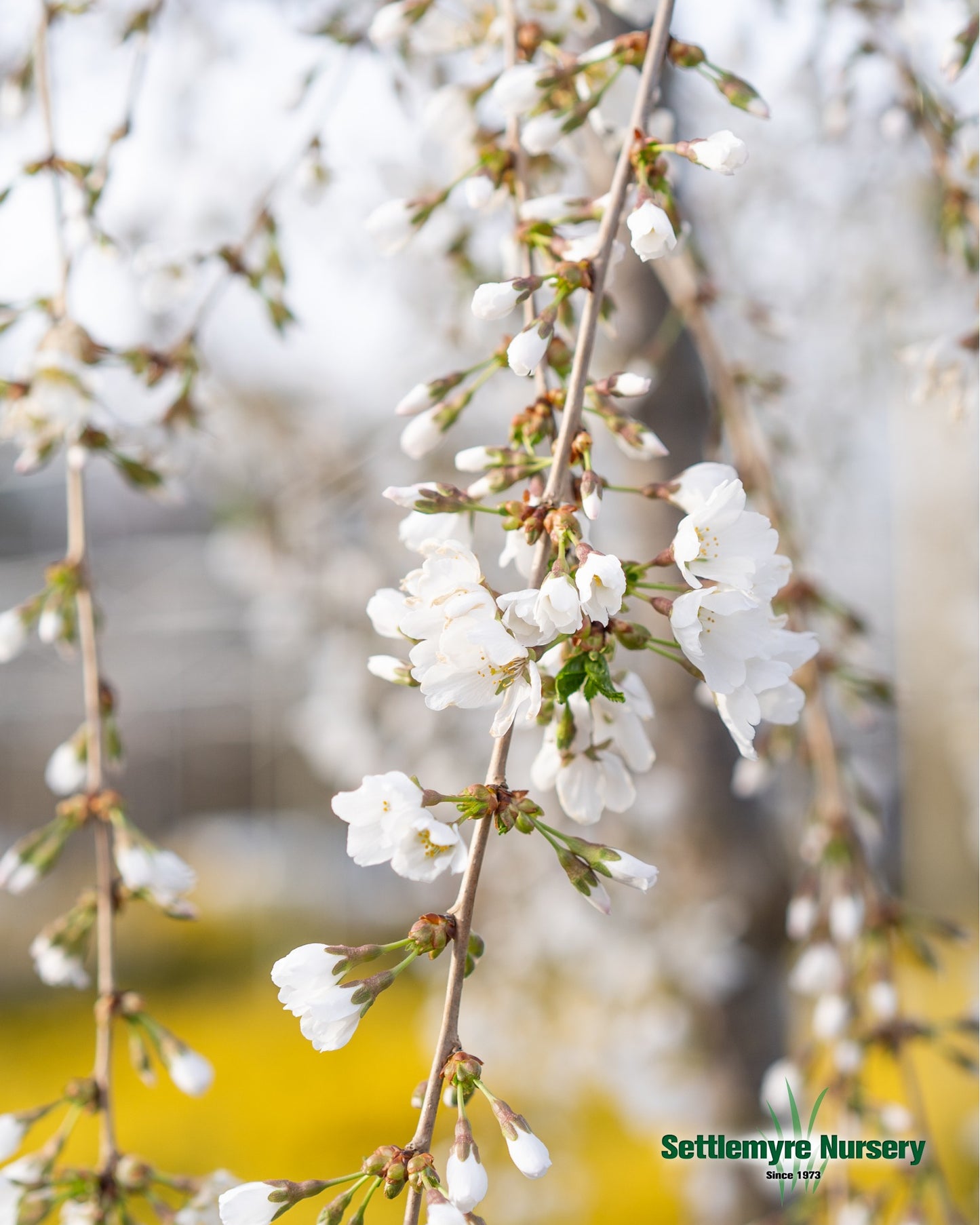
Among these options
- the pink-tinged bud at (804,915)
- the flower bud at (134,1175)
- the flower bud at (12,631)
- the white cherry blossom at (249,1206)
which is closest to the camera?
the white cherry blossom at (249,1206)

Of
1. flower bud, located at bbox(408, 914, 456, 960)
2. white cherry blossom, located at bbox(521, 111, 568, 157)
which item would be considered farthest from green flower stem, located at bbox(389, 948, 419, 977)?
white cherry blossom, located at bbox(521, 111, 568, 157)

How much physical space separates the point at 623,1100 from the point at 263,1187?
113 inches

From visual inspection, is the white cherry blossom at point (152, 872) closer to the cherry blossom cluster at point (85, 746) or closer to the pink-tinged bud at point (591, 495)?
the cherry blossom cluster at point (85, 746)

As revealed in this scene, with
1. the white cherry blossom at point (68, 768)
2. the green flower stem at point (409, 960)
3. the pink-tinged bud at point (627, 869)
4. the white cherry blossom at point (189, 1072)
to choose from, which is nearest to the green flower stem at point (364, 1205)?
the green flower stem at point (409, 960)

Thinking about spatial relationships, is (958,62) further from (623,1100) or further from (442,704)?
(623,1100)

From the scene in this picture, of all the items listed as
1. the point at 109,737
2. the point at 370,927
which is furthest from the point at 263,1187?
Result: the point at 370,927

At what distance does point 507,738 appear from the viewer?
28.2 inches

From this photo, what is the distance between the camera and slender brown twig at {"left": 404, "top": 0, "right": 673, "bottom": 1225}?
27.6 inches

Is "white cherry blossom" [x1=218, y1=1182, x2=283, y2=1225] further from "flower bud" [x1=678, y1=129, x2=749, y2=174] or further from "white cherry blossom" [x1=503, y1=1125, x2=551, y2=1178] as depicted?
"flower bud" [x1=678, y1=129, x2=749, y2=174]

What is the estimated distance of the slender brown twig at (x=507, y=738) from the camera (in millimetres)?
701

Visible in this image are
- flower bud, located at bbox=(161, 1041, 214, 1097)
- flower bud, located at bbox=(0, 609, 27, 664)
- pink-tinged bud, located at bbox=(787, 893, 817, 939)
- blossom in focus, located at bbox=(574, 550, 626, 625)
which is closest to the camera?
blossom in focus, located at bbox=(574, 550, 626, 625)

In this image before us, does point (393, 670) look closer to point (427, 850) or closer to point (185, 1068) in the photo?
point (427, 850)

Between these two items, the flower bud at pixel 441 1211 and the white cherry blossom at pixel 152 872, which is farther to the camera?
the white cherry blossom at pixel 152 872

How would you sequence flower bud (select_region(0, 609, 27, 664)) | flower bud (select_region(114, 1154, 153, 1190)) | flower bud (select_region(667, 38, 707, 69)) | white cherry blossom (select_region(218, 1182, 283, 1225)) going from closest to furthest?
1. white cherry blossom (select_region(218, 1182, 283, 1225))
2. flower bud (select_region(667, 38, 707, 69))
3. flower bud (select_region(114, 1154, 153, 1190))
4. flower bud (select_region(0, 609, 27, 664))
